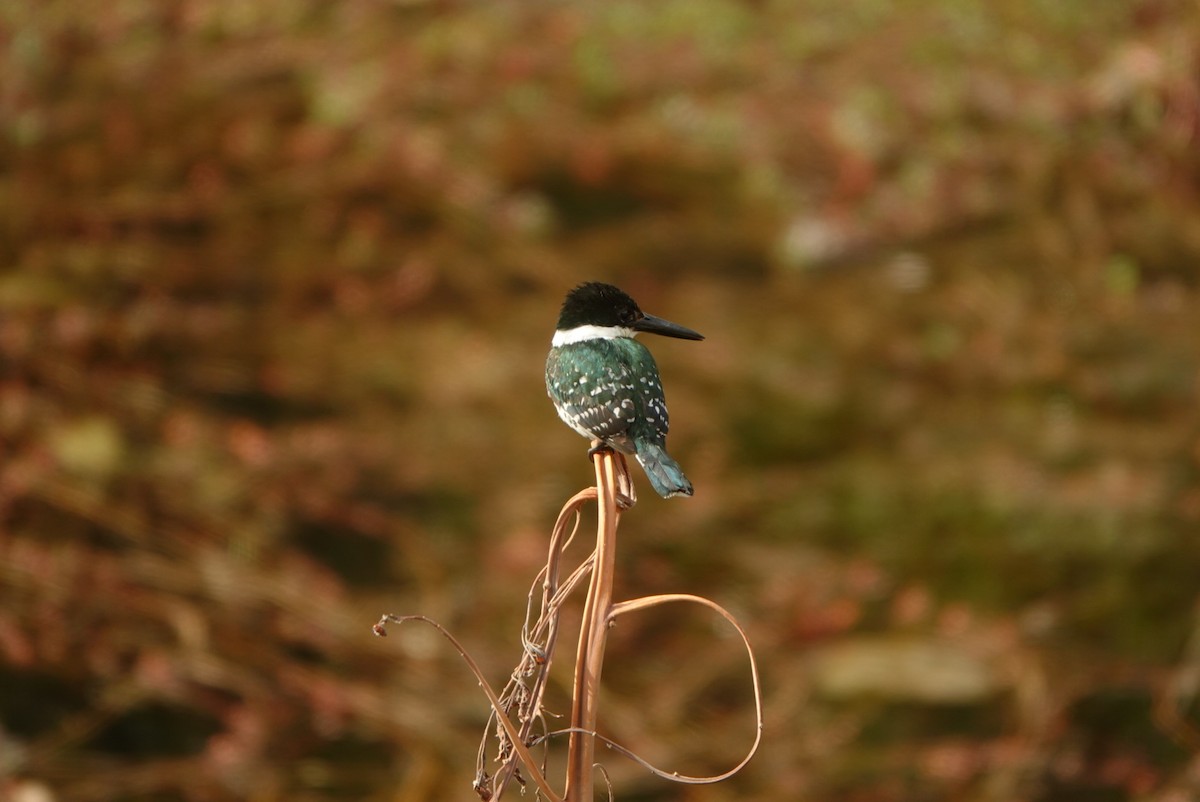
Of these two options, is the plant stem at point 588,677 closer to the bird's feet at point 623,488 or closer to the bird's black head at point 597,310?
the bird's feet at point 623,488

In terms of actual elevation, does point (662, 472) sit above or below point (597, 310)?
below

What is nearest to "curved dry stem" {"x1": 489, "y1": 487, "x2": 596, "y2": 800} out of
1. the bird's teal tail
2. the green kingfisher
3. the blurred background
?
the bird's teal tail

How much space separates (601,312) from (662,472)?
456 millimetres

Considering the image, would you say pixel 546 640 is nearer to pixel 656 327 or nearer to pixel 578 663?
pixel 578 663

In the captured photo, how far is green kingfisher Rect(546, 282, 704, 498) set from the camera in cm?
251

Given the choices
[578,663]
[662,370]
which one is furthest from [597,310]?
[662,370]

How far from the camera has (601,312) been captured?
2.73 metres

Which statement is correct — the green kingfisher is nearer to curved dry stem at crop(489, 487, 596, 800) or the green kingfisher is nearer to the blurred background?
curved dry stem at crop(489, 487, 596, 800)

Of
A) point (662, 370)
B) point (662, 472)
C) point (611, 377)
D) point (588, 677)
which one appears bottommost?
point (588, 677)

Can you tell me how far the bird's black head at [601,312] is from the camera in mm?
2699

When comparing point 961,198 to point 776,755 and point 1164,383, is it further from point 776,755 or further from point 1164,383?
point 776,755

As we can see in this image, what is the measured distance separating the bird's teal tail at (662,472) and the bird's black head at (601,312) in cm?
29

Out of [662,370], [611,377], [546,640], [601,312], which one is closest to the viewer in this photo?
[546,640]

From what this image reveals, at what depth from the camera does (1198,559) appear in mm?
5961
